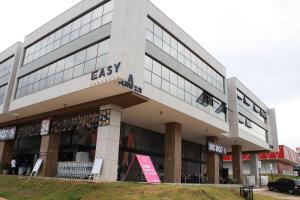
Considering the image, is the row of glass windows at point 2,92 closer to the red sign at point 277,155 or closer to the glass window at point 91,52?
the glass window at point 91,52

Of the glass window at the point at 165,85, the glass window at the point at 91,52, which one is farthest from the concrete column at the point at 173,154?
the glass window at the point at 91,52

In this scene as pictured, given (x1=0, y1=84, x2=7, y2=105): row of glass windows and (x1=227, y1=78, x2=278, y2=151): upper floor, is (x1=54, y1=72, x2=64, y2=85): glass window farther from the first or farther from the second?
(x1=227, y1=78, x2=278, y2=151): upper floor

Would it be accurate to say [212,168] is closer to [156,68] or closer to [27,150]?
[156,68]

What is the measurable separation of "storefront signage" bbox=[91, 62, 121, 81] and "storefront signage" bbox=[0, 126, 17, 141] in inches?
655

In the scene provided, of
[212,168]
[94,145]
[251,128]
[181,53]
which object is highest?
[181,53]

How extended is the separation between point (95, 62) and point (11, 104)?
12.8 metres

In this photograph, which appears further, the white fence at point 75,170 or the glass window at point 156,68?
the glass window at point 156,68

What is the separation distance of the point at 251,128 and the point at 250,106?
334cm

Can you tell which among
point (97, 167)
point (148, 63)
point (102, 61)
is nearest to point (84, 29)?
point (102, 61)

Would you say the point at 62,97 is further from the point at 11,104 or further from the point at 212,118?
the point at 212,118

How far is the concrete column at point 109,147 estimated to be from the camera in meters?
21.7

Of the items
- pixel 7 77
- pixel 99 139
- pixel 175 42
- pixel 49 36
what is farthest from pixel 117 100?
pixel 7 77

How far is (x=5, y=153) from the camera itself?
35.2 metres

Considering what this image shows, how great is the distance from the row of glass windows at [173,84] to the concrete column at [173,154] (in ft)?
10.1
